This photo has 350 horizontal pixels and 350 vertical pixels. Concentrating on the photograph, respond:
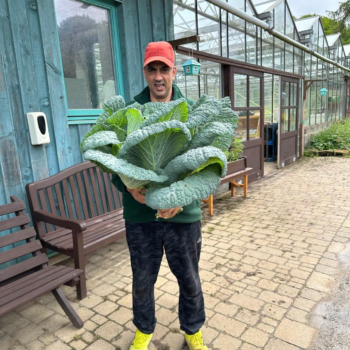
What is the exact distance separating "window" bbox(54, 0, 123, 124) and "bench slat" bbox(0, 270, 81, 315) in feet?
5.29

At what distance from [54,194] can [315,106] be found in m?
10.4

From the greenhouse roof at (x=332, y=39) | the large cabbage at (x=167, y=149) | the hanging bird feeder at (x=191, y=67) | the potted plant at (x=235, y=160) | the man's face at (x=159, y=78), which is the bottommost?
the potted plant at (x=235, y=160)

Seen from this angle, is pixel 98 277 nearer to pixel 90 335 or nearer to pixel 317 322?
pixel 90 335

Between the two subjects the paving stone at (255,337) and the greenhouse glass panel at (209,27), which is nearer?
the paving stone at (255,337)

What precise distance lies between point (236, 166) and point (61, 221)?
10.6 ft

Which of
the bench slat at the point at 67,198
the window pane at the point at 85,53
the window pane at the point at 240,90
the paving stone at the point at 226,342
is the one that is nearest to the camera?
the paving stone at the point at 226,342

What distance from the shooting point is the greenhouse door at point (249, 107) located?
18.0ft

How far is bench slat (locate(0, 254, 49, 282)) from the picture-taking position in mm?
2062

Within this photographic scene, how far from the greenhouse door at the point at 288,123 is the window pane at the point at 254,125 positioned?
4.45 ft

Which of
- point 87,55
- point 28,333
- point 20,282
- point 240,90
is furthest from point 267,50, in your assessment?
point 28,333

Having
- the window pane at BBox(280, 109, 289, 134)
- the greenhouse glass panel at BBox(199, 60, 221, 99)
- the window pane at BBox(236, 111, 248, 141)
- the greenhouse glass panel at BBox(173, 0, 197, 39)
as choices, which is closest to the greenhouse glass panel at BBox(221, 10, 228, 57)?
the greenhouse glass panel at BBox(199, 60, 221, 99)

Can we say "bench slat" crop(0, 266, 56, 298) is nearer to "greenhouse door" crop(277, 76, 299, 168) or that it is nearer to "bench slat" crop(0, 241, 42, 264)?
"bench slat" crop(0, 241, 42, 264)

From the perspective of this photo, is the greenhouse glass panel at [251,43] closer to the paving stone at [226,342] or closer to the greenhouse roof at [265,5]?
the greenhouse roof at [265,5]

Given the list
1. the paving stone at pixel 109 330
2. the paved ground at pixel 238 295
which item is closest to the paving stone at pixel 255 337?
the paved ground at pixel 238 295
